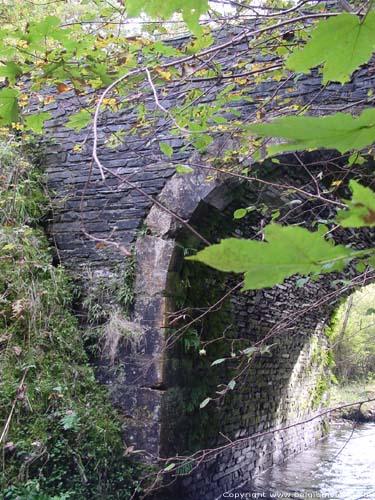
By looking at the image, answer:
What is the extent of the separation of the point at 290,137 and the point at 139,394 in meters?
4.22

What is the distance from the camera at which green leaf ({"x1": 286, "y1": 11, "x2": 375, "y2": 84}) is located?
585 mm

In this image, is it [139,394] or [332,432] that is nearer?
[139,394]

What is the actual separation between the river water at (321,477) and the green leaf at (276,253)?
18.8 feet

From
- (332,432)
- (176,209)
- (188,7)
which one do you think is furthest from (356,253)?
(332,432)

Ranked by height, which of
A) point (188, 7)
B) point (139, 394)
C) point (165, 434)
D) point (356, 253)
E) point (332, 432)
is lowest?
point (332, 432)

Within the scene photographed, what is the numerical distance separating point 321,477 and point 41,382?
18.1 feet

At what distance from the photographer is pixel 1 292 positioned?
14.1 feet

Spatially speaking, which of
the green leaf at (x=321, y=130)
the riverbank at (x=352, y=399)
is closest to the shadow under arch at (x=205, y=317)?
the green leaf at (x=321, y=130)

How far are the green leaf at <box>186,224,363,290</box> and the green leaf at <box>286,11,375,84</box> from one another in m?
0.33

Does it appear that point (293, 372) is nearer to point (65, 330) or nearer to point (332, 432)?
point (332, 432)

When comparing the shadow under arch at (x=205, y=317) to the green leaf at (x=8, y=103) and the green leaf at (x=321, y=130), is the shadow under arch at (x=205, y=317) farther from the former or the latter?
the green leaf at (x=321, y=130)

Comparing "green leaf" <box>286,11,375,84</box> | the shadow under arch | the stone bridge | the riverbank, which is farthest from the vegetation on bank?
the riverbank

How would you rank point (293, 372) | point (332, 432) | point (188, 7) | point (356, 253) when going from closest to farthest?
1. point (356, 253)
2. point (188, 7)
3. point (293, 372)
4. point (332, 432)

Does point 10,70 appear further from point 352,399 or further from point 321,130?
point 352,399
